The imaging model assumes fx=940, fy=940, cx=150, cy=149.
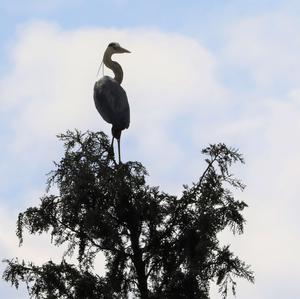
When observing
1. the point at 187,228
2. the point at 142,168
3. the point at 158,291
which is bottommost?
the point at 158,291

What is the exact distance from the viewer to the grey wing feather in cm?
1983

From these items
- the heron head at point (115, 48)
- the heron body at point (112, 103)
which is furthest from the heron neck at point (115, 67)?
the heron body at point (112, 103)

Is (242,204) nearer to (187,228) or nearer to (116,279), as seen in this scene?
(187,228)

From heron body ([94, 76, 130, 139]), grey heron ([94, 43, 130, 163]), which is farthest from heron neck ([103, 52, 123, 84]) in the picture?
heron body ([94, 76, 130, 139])

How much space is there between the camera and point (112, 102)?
20.0 metres

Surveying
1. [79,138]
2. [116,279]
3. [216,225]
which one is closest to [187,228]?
[216,225]

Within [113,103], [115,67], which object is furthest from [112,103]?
[115,67]

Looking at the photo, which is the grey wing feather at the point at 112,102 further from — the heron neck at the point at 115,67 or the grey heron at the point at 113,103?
the heron neck at the point at 115,67

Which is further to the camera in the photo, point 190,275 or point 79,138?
point 79,138

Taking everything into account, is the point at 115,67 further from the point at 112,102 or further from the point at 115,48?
the point at 112,102

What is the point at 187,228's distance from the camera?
16.1m

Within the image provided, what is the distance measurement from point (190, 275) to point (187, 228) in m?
0.88

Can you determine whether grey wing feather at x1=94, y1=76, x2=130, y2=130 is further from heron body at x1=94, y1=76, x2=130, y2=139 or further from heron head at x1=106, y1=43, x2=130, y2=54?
heron head at x1=106, y1=43, x2=130, y2=54

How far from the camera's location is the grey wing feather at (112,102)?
65.1 feet
